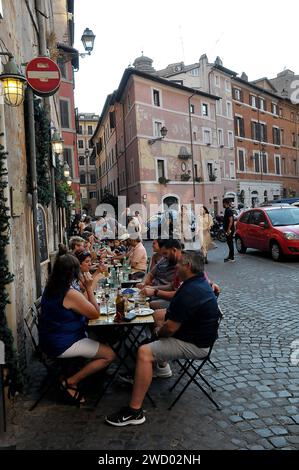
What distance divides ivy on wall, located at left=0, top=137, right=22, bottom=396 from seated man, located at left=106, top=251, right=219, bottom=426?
1091 millimetres

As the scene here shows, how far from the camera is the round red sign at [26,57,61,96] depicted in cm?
562

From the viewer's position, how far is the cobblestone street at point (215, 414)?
328 cm

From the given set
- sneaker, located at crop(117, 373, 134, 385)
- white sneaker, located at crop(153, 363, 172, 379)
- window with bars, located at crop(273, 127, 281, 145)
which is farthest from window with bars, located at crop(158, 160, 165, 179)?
sneaker, located at crop(117, 373, 134, 385)

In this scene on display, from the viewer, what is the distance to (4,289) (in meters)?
3.84

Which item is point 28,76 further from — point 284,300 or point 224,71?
point 224,71

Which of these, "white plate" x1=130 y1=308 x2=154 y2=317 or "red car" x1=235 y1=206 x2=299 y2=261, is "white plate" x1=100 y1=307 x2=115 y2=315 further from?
"red car" x1=235 y1=206 x2=299 y2=261

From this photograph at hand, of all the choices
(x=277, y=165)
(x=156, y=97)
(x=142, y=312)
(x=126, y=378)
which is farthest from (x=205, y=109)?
(x=126, y=378)

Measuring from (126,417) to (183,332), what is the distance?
35.3 inches

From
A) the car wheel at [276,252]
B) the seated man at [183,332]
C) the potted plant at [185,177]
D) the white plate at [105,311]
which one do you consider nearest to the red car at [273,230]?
the car wheel at [276,252]

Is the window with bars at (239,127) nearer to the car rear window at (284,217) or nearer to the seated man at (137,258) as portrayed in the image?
the car rear window at (284,217)
